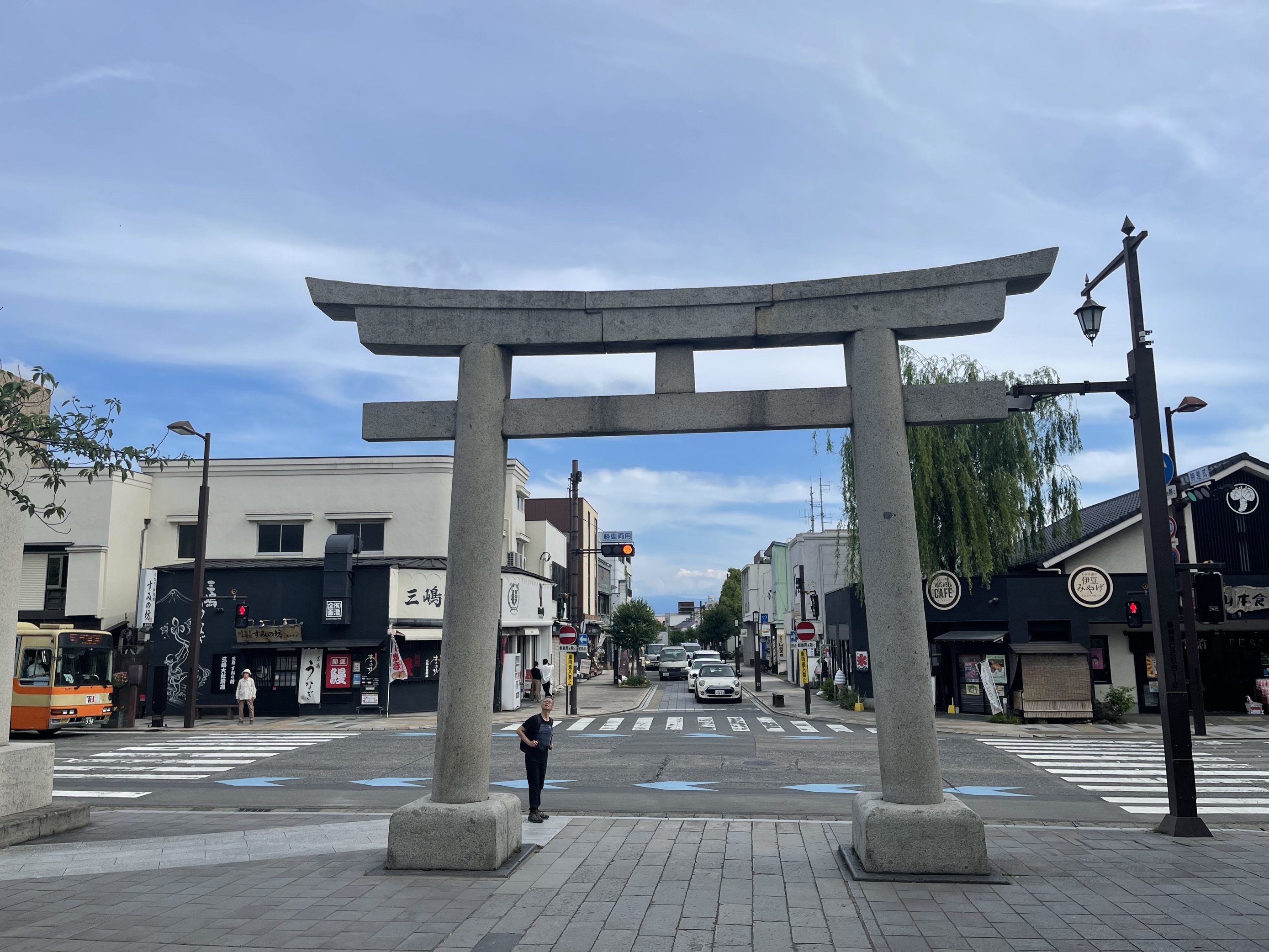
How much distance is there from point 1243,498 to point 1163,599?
21.0 meters

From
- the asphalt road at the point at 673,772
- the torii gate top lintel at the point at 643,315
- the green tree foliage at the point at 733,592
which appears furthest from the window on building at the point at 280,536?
the green tree foliage at the point at 733,592

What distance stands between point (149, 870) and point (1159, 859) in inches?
405

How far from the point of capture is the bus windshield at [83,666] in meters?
23.9

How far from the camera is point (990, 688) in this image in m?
26.9

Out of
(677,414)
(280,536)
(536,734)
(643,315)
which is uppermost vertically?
(280,536)

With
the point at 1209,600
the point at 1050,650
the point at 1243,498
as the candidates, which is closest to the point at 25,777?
the point at 1209,600

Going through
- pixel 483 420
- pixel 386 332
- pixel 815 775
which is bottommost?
pixel 815 775

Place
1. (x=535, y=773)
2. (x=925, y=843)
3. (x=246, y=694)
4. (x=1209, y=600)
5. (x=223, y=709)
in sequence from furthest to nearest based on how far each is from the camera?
(x=223, y=709), (x=246, y=694), (x=1209, y=600), (x=535, y=773), (x=925, y=843)

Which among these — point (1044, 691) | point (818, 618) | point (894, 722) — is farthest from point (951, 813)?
point (818, 618)

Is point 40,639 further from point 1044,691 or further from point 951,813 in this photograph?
point 1044,691

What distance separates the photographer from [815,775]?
1666 centimetres

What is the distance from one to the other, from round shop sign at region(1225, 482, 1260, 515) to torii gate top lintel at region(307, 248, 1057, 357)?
2361 centimetres

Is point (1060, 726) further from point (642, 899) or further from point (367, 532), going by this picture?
point (367, 532)

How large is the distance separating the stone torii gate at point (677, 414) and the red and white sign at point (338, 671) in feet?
73.5
